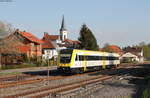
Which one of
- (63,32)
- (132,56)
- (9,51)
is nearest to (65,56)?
(9,51)

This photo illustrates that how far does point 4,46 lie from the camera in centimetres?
4769

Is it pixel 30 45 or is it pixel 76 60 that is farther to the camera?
pixel 30 45

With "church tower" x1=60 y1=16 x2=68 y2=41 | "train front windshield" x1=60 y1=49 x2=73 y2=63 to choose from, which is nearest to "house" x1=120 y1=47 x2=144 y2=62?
"church tower" x1=60 y1=16 x2=68 y2=41

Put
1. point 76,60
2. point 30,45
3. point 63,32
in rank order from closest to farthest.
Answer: point 76,60 → point 30,45 → point 63,32

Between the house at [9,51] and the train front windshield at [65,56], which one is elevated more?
the house at [9,51]

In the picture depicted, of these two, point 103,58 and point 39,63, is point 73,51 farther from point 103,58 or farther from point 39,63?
point 39,63

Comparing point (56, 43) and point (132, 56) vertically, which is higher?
point (56, 43)

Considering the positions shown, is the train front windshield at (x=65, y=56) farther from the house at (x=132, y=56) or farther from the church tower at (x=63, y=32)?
the church tower at (x=63, y=32)

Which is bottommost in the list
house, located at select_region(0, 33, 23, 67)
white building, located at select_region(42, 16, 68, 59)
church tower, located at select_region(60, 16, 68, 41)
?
house, located at select_region(0, 33, 23, 67)

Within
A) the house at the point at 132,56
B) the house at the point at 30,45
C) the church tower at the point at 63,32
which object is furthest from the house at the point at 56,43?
the house at the point at 132,56

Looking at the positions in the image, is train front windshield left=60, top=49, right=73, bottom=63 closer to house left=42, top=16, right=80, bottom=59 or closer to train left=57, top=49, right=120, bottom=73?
train left=57, top=49, right=120, bottom=73

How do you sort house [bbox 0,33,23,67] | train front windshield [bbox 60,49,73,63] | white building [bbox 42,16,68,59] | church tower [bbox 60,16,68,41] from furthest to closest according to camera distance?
church tower [bbox 60,16,68,41]
white building [bbox 42,16,68,59]
house [bbox 0,33,23,67]
train front windshield [bbox 60,49,73,63]

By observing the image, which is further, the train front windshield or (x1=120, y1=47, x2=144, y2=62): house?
(x1=120, y1=47, x2=144, y2=62): house

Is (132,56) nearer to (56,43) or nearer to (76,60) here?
(56,43)
